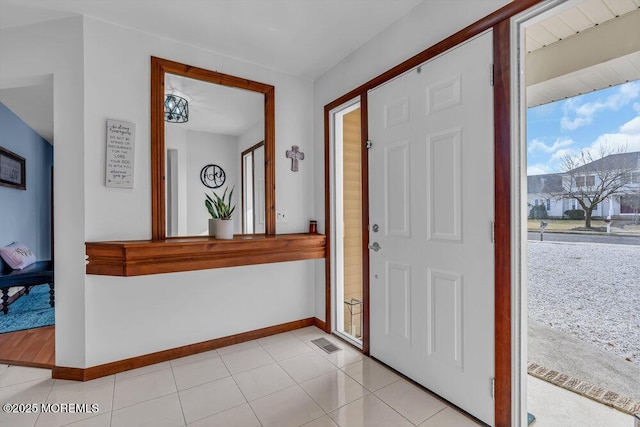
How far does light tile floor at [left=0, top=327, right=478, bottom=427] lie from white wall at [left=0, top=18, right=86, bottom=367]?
33 centimetres

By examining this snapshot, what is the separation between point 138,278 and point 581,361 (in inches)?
114

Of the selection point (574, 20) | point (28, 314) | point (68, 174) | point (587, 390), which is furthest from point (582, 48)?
point (28, 314)

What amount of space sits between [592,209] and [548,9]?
959 mm

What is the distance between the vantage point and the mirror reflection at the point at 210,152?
96.8 inches

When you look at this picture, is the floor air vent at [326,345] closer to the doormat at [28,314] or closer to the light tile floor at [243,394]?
the light tile floor at [243,394]

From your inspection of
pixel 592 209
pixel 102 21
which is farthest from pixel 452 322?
pixel 102 21

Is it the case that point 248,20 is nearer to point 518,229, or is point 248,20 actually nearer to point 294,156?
point 294,156

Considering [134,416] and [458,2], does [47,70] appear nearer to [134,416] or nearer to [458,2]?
[134,416]

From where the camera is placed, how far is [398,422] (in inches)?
66.3

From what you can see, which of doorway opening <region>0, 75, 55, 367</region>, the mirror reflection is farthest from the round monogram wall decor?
doorway opening <region>0, 75, 55, 367</region>

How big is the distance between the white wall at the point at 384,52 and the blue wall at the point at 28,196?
387cm

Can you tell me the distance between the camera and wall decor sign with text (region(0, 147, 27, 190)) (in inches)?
148

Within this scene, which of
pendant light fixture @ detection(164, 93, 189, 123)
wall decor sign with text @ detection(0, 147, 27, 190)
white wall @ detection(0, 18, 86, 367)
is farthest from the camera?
wall decor sign with text @ detection(0, 147, 27, 190)

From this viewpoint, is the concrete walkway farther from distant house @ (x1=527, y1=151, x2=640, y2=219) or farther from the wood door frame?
distant house @ (x1=527, y1=151, x2=640, y2=219)
